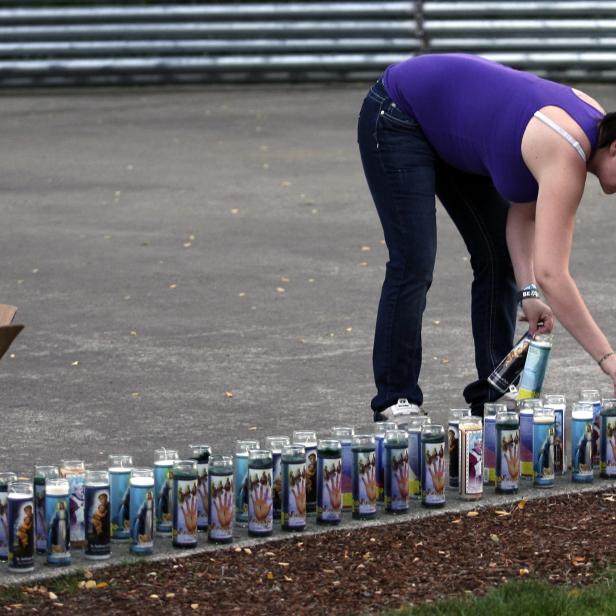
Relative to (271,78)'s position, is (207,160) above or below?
below

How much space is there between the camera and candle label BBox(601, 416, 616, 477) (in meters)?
5.75

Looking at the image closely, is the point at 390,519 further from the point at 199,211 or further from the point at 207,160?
the point at 207,160

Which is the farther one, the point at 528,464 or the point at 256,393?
the point at 256,393

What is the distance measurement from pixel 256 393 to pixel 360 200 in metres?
5.36

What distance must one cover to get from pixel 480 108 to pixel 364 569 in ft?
5.90

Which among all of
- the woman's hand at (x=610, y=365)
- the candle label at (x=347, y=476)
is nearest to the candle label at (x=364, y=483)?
the candle label at (x=347, y=476)

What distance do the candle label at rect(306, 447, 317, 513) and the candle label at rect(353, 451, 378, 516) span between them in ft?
0.43

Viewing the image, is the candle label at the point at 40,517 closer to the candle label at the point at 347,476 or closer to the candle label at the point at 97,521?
the candle label at the point at 97,521

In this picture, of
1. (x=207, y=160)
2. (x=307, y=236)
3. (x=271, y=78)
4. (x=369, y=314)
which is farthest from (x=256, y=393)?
(x=271, y=78)

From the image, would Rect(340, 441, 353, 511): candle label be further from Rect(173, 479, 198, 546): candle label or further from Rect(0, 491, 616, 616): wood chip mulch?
Rect(173, 479, 198, 546): candle label

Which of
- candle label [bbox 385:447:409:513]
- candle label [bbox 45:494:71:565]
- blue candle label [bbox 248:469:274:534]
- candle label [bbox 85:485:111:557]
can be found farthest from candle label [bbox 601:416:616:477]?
candle label [bbox 45:494:71:565]

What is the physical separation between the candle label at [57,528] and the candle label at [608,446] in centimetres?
199

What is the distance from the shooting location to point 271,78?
61.5ft

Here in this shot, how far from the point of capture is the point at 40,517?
16.0 ft
